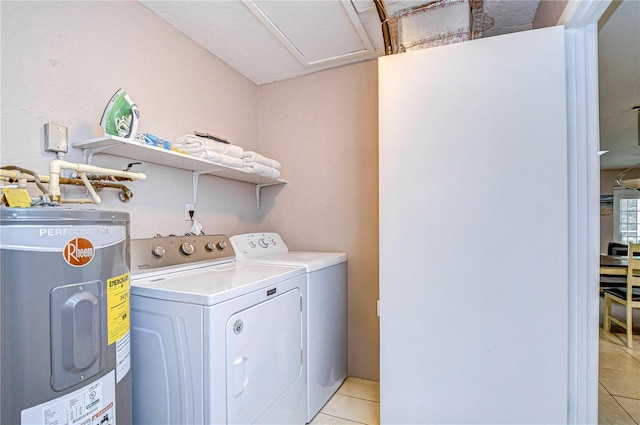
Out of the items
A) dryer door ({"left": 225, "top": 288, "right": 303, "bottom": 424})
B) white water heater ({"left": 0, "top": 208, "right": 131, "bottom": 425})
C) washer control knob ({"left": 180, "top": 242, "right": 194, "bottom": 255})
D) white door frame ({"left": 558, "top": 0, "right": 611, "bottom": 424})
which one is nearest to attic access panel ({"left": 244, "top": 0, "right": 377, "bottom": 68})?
white door frame ({"left": 558, "top": 0, "right": 611, "bottom": 424})

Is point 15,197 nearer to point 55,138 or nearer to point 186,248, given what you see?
point 55,138

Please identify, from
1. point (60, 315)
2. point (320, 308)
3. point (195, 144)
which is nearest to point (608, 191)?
point (320, 308)

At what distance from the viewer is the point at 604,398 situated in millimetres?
1951

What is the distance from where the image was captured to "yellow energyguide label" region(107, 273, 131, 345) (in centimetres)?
97

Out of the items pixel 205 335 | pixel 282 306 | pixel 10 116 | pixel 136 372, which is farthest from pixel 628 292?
pixel 10 116

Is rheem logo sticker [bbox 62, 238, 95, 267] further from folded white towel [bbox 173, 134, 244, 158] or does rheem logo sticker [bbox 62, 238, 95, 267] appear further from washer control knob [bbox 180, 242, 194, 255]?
folded white towel [bbox 173, 134, 244, 158]

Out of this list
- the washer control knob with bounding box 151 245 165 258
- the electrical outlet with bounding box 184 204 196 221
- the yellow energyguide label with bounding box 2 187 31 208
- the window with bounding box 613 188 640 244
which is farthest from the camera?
the window with bounding box 613 188 640 244

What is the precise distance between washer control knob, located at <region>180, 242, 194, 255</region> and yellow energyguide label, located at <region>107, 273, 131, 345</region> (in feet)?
1.96

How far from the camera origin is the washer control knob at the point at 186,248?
1669 millimetres

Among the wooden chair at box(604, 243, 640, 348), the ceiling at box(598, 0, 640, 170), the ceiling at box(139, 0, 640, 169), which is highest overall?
the ceiling at box(139, 0, 640, 169)

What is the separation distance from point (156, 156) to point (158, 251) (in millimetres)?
516

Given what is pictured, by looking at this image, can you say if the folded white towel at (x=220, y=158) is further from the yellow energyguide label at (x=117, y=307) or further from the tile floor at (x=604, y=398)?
the tile floor at (x=604, y=398)

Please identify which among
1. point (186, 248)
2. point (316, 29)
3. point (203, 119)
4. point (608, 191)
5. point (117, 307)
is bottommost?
point (117, 307)

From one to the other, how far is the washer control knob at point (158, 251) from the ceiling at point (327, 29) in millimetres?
1357
